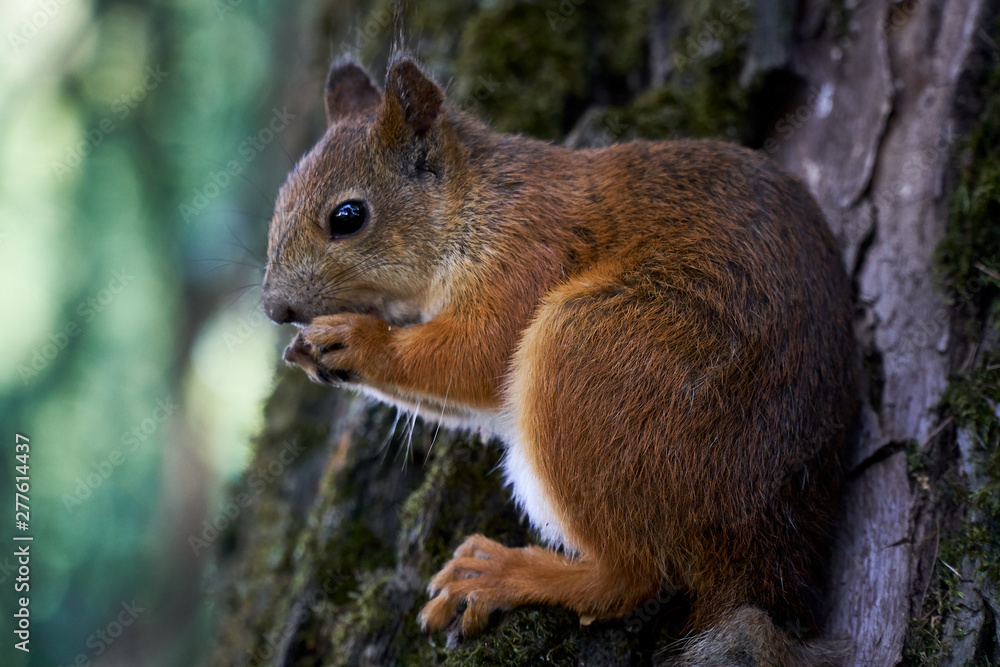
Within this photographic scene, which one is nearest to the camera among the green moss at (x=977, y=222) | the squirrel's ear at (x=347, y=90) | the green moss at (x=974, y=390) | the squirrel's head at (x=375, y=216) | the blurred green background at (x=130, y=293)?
the green moss at (x=974, y=390)

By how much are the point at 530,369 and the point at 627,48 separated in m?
2.89

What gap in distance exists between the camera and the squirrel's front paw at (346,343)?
2.51 meters

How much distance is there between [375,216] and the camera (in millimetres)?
2715

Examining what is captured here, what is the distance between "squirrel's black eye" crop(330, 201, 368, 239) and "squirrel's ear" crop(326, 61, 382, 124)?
0.85 metres

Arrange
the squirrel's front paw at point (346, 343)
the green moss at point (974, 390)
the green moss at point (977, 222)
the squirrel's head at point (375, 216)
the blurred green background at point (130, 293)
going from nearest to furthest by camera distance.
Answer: the green moss at point (974, 390)
the squirrel's front paw at point (346, 343)
the squirrel's head at point (375, 216)
the green moss at point (977, 222)
the blurred green background at point (130, 293)

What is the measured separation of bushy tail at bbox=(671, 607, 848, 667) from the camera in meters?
1.97

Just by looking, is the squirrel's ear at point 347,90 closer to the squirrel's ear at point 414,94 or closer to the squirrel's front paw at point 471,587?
the squirrel's ear at point 414,94

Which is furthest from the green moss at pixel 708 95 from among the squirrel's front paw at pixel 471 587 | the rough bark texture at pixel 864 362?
the squirrel's front paw at pixel 471 587

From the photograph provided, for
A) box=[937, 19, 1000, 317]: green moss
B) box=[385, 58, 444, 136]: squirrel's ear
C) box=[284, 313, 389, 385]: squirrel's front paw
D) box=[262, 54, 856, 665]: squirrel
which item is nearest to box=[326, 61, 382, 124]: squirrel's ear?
box=[262, 54, 856, 665]: squirrel

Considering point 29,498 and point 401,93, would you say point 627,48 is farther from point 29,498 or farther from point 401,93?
point 29,498

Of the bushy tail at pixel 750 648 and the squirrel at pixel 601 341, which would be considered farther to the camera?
the squirrel at pixel 601 341

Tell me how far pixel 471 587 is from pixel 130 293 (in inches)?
166

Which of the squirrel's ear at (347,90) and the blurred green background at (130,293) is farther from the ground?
the squirrel's ear at (347,90)

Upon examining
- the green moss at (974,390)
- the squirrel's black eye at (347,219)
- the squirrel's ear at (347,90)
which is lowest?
the green moss at (974,390)
